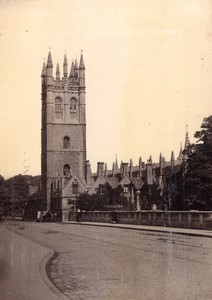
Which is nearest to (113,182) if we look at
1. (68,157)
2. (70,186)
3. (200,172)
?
(68,157)

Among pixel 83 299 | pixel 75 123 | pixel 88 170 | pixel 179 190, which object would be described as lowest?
pixel 83 299

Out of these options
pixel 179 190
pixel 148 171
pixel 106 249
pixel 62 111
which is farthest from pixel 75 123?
pixel 106 249

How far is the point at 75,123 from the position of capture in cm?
9619

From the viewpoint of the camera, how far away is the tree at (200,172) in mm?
39906

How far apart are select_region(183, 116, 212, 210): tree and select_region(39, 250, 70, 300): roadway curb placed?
23574mm

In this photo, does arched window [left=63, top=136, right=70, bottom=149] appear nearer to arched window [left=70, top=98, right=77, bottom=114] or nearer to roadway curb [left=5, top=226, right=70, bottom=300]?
arched window [left=70, top=98, right=77, bottom=114]

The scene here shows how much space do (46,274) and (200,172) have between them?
1148 inches

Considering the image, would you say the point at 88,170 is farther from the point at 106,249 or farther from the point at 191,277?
the point at 191,277

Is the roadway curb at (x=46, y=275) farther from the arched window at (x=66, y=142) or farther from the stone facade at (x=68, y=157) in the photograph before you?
the arched window at (x=66, y=142)

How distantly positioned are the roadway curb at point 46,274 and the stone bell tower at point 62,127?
234ft

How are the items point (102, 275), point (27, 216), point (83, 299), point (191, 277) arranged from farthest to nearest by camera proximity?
1. point (27, 216)
2. point (102, 275)
3. point (191, 277)
4. point (83, 299)

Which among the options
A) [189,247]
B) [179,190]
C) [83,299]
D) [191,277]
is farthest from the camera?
[179,190]

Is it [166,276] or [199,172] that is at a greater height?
[199,172]

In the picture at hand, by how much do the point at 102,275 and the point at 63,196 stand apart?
2852 inches
